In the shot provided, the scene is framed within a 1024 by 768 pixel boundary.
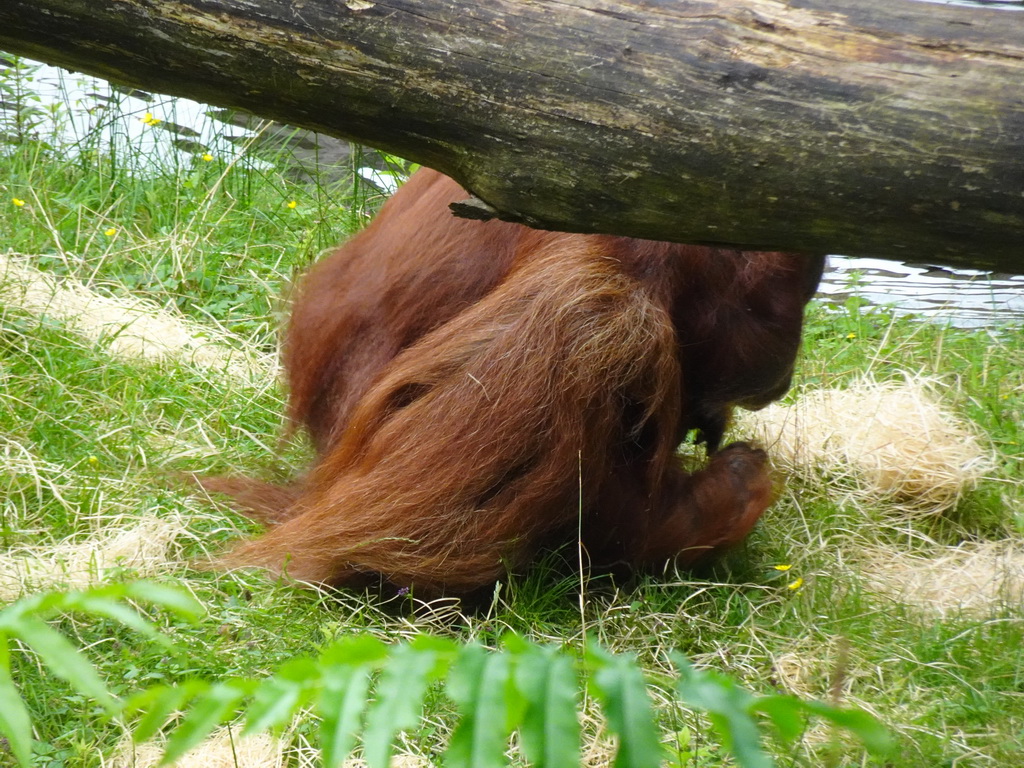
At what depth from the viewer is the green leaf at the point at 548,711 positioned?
64 centimetres

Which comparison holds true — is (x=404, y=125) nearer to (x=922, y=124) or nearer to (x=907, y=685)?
(x=922, y=124)

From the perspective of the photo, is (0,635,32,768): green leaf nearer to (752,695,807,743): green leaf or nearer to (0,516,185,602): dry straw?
(752,695,807,743): green leaf

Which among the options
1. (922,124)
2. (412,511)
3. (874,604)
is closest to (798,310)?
(874,604)

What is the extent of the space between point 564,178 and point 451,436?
810mm

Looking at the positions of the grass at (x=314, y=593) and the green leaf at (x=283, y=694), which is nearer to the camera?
the green leaf at (x=283, y=694)

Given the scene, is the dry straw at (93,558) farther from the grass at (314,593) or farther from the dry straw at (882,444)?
the dry straw at (882,444)

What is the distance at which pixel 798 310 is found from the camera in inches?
87.8

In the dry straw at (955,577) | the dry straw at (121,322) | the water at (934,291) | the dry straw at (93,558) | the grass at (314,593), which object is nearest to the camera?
the grass at (314,593)

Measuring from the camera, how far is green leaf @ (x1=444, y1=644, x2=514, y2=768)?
636 mm

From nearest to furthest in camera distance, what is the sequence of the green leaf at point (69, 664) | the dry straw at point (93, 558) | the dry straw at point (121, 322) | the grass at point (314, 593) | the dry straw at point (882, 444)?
the green leaf at point (69, 664) < the grass at point (314, 593) < the dry straw at point (93, 558) < the dry straw at point (882, 444) < the dry straw at point (121, 322)

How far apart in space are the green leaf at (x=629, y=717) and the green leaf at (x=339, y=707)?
0.14 metres

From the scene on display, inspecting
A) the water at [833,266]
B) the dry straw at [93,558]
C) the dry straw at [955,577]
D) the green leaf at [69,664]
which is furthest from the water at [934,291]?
the green leaf at [69,664]

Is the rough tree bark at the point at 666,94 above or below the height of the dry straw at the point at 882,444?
above

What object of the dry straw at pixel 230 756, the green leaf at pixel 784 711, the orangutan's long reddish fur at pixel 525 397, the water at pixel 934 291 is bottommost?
the water at pixel 934 291
